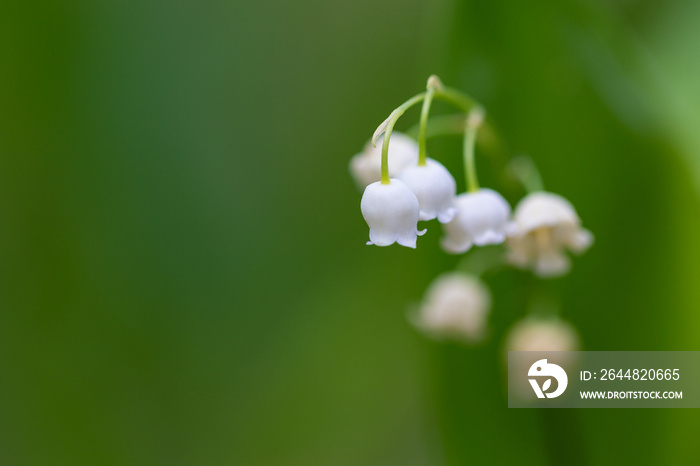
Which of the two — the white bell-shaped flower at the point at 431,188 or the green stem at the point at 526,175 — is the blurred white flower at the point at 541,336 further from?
the white bell-shaped flower at the point at 431,188

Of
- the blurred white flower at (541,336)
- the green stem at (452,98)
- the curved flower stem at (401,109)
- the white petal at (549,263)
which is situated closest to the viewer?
the curved flower stem at (401,109)

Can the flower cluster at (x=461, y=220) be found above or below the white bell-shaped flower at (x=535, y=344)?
above

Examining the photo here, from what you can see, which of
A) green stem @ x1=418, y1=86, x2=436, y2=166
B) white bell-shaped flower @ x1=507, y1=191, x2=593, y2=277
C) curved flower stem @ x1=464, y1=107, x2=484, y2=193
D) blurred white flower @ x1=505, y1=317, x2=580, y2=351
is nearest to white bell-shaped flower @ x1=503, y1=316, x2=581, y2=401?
blurred white flower @ x1=505, y1=317, x2=580, y2=351

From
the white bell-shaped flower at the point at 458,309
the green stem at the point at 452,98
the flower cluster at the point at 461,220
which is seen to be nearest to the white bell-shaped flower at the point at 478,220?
the flower cluster at the point at 461,220

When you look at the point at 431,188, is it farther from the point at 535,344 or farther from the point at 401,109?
the point at 535,344

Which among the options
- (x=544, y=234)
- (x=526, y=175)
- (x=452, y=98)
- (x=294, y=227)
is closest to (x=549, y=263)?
(x=544, y=234)

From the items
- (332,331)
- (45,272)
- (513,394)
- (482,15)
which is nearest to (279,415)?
(332,331)

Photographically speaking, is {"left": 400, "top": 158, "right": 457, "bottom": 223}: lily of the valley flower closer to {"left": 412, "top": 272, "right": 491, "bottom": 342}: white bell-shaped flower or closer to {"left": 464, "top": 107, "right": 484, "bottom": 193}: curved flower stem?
{"left": 464, "top": 107, "right": 484, "bottom": 193}: curved flower stem
